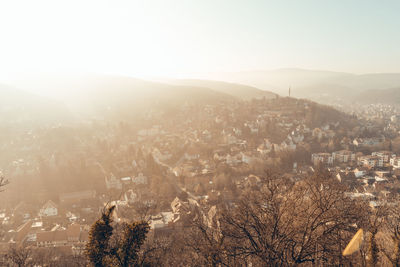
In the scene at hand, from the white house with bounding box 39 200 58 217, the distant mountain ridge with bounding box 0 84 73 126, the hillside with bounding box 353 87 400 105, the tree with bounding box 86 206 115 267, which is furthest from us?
the hillside with bounding box 353 87 400 105

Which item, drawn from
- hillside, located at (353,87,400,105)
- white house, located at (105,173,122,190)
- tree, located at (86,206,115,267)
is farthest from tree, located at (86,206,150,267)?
hillside, located at (353,87,400,105)

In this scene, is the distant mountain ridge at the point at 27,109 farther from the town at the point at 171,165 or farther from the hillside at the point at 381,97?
the hillside at the point at 381,97

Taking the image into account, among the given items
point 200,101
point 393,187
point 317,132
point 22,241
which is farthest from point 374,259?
point 200,101

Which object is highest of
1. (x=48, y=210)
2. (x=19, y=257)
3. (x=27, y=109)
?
(x=19, y=257)

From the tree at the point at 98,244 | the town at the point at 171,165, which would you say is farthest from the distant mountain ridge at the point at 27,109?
the tree at the point at 98,244

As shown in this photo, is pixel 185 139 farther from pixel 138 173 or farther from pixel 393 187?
pixel 393 187

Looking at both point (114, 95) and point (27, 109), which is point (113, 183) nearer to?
point (27, 109)

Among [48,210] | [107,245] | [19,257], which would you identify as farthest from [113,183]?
[107,245]

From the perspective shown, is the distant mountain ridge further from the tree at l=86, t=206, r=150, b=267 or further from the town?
the tree at l=86, t=206, r=150, b=267
